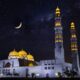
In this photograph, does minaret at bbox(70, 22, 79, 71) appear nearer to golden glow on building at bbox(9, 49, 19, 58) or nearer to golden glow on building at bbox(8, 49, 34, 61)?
golden glow on building at bbox(8, 49, 34, 61)

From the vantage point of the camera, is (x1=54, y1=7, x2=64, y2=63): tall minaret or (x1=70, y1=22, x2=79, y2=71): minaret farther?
(x1=70, y1=22, x2=79, y2=71): minaret

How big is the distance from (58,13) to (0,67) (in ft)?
72.5

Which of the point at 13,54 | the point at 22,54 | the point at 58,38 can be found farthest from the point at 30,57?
the point at 58,38

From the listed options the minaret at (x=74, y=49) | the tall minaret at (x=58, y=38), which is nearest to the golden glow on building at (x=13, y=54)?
the tall minaret at (x=58, y=38)

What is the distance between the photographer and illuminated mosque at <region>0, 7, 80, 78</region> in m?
76.8

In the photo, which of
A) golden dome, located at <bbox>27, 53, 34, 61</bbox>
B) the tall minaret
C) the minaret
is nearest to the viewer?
the tall minaret

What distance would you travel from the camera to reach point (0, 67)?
8331cm

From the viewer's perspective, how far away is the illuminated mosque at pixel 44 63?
3022 inches

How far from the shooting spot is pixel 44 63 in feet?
253

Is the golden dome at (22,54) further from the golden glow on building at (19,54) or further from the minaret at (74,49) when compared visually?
the minaret at (74,49)

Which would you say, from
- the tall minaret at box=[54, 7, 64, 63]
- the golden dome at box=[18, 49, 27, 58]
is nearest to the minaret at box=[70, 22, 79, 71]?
the tall minaret at box=[54, 7, 64, 63]

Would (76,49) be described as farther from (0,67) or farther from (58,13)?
(0,67)

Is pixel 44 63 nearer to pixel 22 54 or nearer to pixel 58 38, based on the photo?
pixel 58 38

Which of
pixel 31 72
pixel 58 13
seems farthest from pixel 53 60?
pixel 58 13
